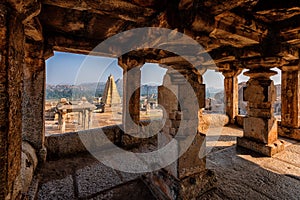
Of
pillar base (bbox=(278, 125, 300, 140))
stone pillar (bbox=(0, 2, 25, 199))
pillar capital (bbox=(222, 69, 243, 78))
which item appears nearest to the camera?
stone pillar (bbox=(0, 2, 25, 199))

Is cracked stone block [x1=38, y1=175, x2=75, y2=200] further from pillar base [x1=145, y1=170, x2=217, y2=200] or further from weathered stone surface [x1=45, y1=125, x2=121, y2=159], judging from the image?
pillar base [x1=145, y1=170, x2=217, y2=200]

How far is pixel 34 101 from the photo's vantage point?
298 centimetres

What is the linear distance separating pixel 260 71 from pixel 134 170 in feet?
10.7

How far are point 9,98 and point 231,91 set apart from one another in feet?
21.9

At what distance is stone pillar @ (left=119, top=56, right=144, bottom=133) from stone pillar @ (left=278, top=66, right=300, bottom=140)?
13.9 ft

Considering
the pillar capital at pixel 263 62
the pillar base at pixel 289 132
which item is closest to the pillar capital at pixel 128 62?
the pillar capital at pixel 263 62

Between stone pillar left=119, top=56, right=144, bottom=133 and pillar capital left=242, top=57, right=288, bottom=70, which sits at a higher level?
pillar capital left=242, top=57, right=288, bottom=70

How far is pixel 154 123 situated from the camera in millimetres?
4852

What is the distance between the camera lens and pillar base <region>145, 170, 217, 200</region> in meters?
1.93

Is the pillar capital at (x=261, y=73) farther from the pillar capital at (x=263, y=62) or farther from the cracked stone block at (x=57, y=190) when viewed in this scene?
the cracked stone block at (x=57, y=190)

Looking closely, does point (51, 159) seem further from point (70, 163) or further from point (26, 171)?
point (26, 171)

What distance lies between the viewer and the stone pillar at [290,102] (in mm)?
4391

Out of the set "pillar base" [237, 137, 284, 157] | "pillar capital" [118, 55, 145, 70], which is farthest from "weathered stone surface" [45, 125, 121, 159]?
"pillar base" [237, 137, 284, 157]

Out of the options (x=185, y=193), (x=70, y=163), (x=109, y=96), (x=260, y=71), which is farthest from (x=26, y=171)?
(x=109, y=96)
